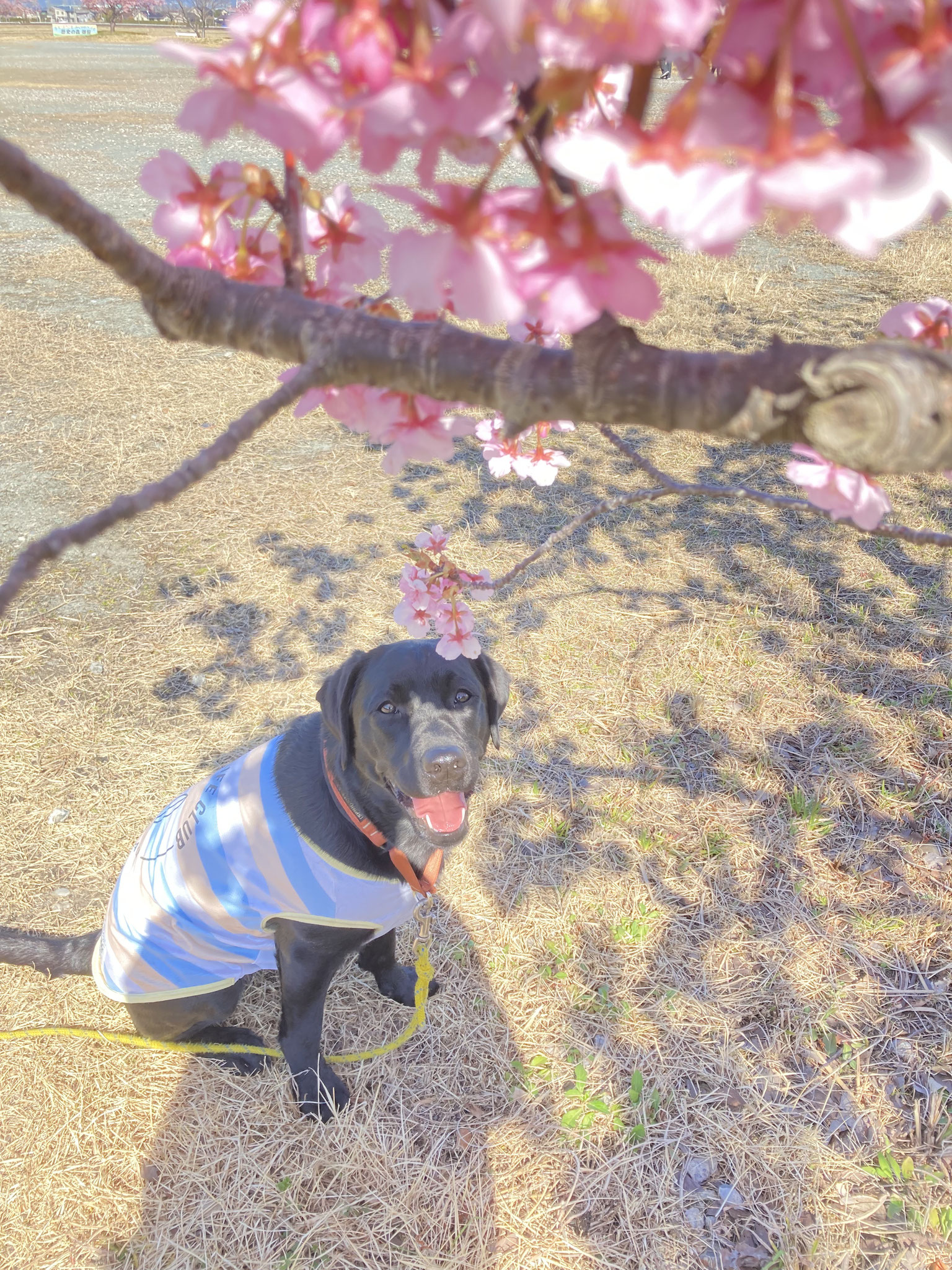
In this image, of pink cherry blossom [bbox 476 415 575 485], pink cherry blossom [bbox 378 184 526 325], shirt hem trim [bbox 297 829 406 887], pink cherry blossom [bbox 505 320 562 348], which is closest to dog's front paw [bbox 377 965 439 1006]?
shirt hem trim [bbox 297 829 406 887]

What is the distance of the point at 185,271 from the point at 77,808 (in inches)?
125

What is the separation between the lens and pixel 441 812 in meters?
2.30

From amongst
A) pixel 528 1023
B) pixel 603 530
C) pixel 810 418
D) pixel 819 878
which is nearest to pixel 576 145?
pixel 810 418

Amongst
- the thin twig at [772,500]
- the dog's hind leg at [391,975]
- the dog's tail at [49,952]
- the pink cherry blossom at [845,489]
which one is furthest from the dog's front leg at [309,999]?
the pink cherry blossom at [845,489]

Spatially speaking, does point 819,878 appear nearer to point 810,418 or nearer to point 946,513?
point 810,418

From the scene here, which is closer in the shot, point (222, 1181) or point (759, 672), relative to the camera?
point (222, 1181)

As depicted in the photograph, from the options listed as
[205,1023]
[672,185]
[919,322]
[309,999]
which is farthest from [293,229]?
[205,1023]

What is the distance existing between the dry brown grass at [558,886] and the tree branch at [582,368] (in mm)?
2358

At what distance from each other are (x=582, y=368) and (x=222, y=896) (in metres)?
1.96

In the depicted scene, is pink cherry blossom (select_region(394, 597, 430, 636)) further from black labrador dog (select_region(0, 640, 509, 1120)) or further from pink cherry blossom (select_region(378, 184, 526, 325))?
pink cherry blossom (select_region(378, 184, 526, 325))

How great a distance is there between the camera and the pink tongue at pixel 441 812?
90.3 inches

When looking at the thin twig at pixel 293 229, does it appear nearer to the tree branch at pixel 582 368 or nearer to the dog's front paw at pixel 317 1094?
the tree branch at pixel 582 368

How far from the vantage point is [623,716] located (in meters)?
3.70

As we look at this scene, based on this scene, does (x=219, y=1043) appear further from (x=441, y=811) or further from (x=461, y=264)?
(x=461, y=264)
